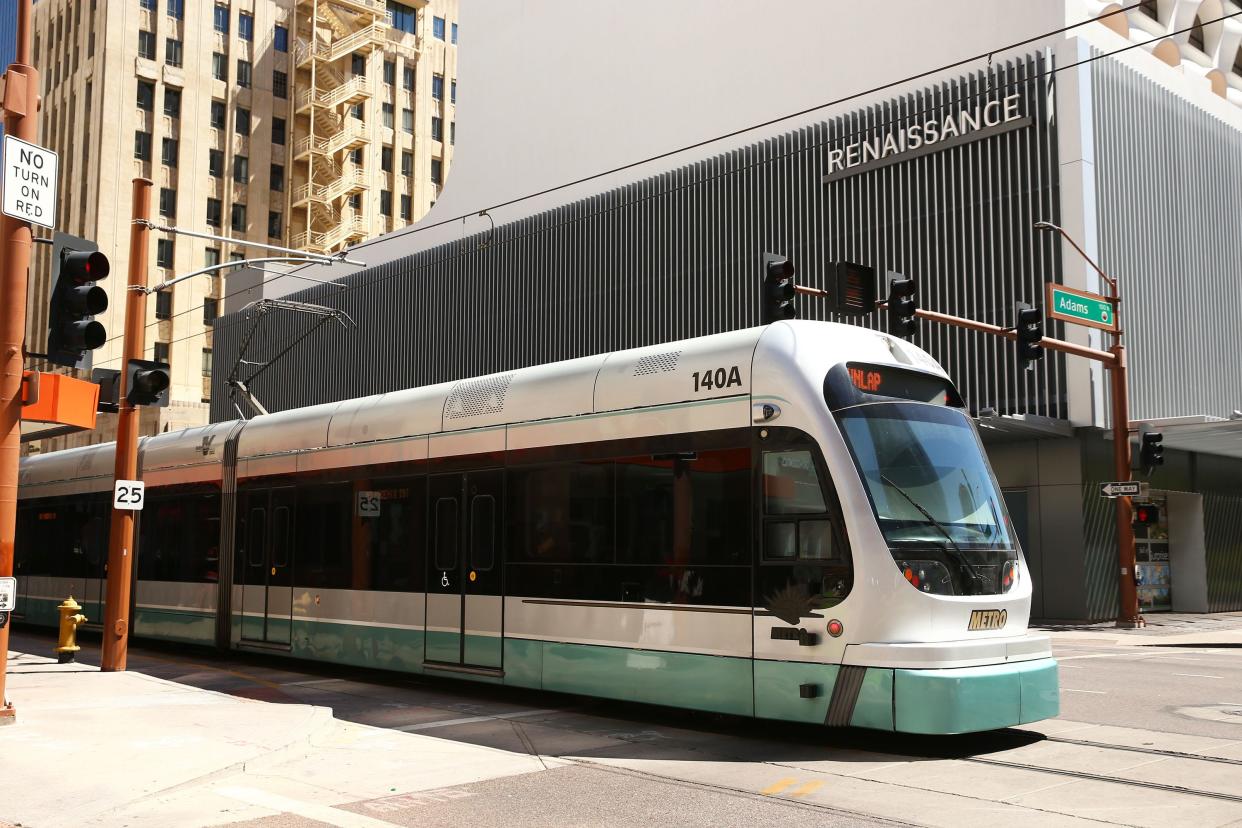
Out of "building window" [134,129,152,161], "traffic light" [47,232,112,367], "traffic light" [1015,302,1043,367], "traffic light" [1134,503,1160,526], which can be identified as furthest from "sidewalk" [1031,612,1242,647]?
"building window" [134,129,152,161]

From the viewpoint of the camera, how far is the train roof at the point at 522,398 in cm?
1022

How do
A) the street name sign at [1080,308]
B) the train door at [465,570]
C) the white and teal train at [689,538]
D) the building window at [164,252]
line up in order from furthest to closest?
1. the building window at [164,252]
2. the street name sign at [1080,308]
3. the train door at [465,570]
4. the white and teal train at [689,538]

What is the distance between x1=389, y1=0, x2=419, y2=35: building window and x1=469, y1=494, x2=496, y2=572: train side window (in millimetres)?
69264

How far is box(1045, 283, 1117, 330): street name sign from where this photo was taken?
2380 cm

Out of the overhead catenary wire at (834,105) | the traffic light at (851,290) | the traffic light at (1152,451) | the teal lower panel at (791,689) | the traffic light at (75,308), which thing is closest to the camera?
the teal lower panel at (791,689)

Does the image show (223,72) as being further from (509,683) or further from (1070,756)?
(1070,756)

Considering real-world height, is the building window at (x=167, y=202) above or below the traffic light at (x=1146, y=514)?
above

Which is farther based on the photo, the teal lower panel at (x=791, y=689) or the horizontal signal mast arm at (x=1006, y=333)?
the horizontal signal mast arm at (x=1006, y=333)

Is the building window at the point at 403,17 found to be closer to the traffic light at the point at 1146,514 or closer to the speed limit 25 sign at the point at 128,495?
the traffic light at the point at 1146,514

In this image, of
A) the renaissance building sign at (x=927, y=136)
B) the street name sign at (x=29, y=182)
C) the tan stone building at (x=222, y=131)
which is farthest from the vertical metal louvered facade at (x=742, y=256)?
the tan stone building at (x=222, y=131)

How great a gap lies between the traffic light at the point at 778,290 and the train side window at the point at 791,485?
7.69 metres

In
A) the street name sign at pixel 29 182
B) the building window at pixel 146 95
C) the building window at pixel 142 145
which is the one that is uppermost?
the building window at pixel 146 95

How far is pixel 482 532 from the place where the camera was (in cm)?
1264

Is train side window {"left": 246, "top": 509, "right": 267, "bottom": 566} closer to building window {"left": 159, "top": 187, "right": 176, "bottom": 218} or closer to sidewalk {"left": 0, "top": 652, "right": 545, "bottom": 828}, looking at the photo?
sidewalk {"left": 0, "top": 652, "right": 545, "bottom": 828}
